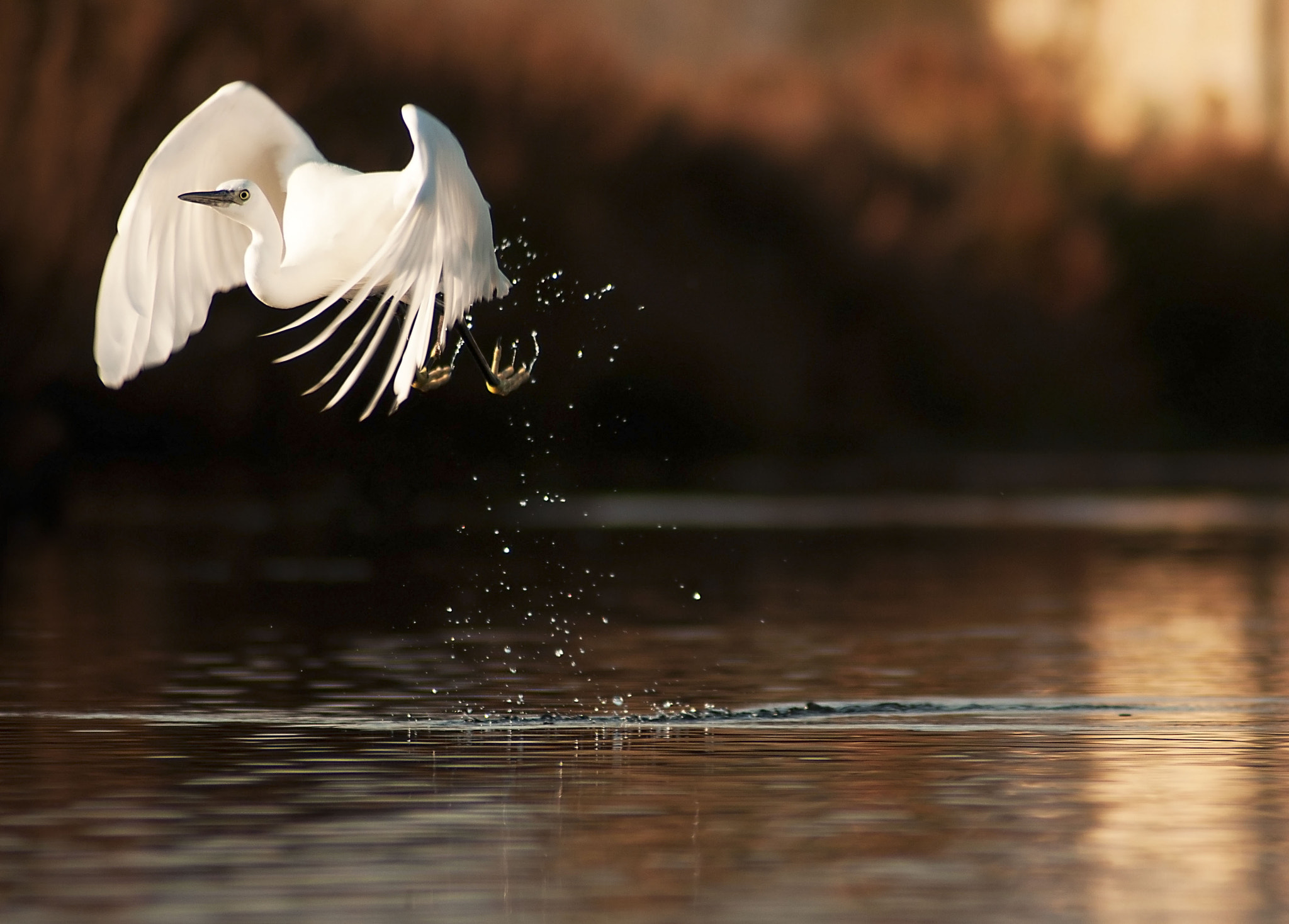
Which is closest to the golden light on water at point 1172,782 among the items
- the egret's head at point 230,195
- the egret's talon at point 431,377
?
the egret's talon at point 431,377

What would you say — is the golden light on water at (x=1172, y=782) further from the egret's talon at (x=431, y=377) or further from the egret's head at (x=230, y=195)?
the egret's head at (x=230, y=195)

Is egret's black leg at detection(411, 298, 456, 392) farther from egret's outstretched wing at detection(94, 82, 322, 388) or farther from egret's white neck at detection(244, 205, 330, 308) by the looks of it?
egret's outstretched wing at detection(94, 82, 322, 388)

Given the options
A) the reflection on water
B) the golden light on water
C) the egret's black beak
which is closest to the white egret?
the egret's black beak

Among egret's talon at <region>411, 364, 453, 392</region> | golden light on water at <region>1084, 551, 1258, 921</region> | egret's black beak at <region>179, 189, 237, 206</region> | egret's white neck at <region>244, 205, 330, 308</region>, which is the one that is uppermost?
egret's black beak at <region>179, 189, 237, 206</region>

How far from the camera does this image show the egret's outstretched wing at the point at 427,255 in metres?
14.3

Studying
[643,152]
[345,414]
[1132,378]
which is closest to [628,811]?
[345,414]

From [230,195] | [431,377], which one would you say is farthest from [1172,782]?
[230,195]

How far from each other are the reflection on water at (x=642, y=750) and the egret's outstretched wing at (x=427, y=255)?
2.18 meters

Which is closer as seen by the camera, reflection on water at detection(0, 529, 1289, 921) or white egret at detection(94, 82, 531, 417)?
reflection on water at detection(0, 529, 1289, 921)

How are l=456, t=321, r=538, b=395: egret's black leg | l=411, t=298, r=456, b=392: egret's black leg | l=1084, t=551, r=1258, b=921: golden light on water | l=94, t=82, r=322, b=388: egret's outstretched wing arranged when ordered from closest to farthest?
l=1084, t=551, r=1258, b=921: golden light on water, l=411, t=298, r=456, b=392: egret's black leg, l=94, t=82, r=322, b=388: egret's outstretched wing, l=456, t=321, r=538, b=395: egret's black leg

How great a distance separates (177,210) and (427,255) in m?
2.89

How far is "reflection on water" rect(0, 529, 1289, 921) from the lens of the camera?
11008 mm

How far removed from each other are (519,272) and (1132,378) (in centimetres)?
3702

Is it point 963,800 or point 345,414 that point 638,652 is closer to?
point 963,800
